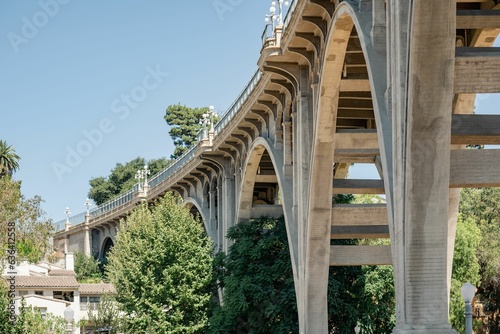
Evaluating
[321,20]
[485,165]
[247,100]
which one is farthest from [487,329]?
[485,165]

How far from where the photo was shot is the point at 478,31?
2331cm

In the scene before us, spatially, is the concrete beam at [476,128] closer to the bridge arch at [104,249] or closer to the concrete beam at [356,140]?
the concrete beam at [356,140]

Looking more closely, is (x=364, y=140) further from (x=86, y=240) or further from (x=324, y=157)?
(x=86, y=240)

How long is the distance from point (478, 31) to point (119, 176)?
329 ft

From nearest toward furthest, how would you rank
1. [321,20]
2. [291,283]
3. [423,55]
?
[423,55] → [321,20] → [291,283]

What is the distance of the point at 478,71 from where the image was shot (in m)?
16.1

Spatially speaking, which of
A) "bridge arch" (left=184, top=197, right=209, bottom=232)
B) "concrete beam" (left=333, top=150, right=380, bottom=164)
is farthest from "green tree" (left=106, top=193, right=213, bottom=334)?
"concrete beam" (left=333, top=150, right=380, bottom=164)

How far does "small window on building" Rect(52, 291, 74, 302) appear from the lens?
68125 mm

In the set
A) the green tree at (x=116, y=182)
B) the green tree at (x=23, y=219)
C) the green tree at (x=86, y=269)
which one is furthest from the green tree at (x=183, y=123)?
the green tree at (x=23, y=219)

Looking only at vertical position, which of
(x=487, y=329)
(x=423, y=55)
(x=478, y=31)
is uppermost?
(x=478, y=31)

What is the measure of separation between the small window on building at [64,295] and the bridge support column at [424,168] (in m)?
54.5

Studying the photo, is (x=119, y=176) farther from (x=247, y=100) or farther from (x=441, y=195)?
(x=441, y=195)

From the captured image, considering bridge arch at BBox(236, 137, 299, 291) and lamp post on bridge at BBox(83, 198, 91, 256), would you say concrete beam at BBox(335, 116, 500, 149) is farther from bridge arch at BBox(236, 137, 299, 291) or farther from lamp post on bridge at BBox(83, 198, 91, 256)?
lamp post on bridge at BBox(83, 198, 91, 256)

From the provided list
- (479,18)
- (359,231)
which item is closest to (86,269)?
(359,231)
